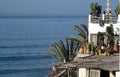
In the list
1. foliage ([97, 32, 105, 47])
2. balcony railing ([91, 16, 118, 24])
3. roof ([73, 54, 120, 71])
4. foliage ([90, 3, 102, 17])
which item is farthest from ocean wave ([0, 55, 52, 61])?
roof ([73, 54, 120, 71])

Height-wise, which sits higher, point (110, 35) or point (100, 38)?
point (110, 35)

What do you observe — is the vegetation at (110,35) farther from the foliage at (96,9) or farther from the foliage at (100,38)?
the foliage at (96,9)

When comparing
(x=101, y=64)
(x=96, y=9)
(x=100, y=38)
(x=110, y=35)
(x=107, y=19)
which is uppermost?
(x=96, y=9)

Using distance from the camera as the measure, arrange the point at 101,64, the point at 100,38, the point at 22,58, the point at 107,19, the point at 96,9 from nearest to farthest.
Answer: the point at 101,64
the point at 100,38
the point at 107,19
the point at 96,9
the point at 22,58

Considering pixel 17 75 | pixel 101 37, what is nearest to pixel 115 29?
pixel 101 37

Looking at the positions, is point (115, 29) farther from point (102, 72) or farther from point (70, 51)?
point (70, 51)

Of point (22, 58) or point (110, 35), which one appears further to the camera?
point (22, 58)

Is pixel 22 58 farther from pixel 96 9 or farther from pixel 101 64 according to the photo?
pixel 101 64

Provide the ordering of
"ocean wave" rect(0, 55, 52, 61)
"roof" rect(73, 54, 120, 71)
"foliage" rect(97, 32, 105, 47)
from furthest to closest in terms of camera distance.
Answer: "ocean wave" rect(0, 55, 52, 61) → "foliage" rect(97, 32, 105, 47) → "roof" rect(73, 54, 120, 71)

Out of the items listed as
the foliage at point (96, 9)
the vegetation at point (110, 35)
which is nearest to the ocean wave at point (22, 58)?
the foliage at point (96, 9)

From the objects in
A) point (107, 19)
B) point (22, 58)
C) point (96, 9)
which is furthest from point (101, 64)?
point (22, 58)

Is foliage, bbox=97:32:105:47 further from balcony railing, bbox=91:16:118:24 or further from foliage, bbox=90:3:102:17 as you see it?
foliage, bbox=90:3:102:17

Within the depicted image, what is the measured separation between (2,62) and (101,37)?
5282 cm

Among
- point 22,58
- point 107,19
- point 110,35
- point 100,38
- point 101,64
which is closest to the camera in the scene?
point 101,64
